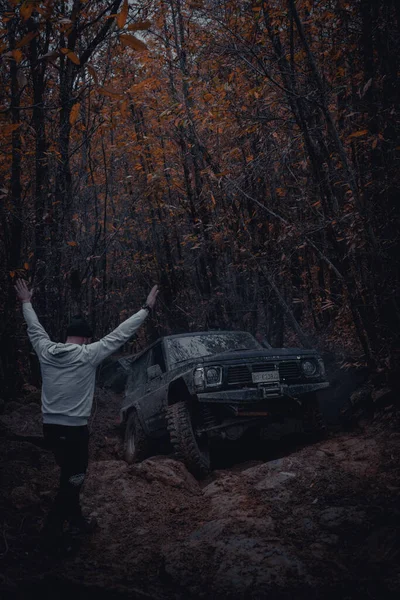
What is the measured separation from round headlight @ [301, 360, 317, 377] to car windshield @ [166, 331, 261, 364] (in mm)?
1138

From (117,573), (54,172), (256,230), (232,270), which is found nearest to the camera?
(117,573)

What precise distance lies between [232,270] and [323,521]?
8.97 metres

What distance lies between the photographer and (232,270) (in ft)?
39.1

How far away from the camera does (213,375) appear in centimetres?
533

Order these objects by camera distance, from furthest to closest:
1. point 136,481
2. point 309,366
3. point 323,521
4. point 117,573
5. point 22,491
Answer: point 309,366 → point 136,481 → point 22,491 → point 323,521 → point 117,573

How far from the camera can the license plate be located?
546 centimetres

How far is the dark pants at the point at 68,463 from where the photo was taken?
11.7ft

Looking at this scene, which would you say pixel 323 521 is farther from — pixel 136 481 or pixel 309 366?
pixel 309 366

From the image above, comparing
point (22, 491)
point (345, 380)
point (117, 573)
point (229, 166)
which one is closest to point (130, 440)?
point (22, 491)

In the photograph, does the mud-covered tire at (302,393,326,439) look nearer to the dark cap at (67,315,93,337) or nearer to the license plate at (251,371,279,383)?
the license plate at (251,371,279,383)

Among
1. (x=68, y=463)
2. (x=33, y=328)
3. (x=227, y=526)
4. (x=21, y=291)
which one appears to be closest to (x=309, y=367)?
(x=227, y=526)

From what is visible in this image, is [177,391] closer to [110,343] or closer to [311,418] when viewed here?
[311,418]

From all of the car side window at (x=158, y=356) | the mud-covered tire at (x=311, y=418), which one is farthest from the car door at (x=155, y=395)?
the mud-covered tire at (x=311, y=418)

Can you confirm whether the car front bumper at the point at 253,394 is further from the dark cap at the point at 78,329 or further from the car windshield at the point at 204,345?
the dark cap at the point at 78,329
